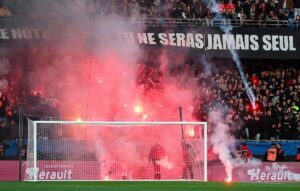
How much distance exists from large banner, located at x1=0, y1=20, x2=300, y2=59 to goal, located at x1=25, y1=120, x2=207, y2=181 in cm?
428

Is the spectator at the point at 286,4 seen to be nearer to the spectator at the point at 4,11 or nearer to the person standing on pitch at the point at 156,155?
the person standing on pitch at the point at 156,155

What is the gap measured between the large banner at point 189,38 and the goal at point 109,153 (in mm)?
4282

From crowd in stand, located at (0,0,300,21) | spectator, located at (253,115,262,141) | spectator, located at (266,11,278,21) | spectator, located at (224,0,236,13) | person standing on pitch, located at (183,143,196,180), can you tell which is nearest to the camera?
person standing on pitch, located at (183,143,196,180)

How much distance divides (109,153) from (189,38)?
5853mm

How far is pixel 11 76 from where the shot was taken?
65.8ft

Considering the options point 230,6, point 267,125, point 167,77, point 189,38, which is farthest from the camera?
point 230,6

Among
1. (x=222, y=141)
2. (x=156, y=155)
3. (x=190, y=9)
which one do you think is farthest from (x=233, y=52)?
(x=156, y=155)

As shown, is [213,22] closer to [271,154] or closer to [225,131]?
[225,131]

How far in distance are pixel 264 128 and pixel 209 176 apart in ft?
8.40

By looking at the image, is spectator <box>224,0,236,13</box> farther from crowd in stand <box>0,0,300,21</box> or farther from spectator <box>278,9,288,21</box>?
spectator <box>278,9,288,21</box>

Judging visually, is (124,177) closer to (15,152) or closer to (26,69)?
(15,152)

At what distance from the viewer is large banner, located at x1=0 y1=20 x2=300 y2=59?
770 inches

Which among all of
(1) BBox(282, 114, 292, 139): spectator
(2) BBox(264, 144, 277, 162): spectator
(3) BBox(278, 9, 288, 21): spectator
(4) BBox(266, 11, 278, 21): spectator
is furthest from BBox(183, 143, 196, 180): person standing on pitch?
(3) BBox(278, 9, 288, 21): spectator

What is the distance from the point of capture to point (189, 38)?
67.2ft
